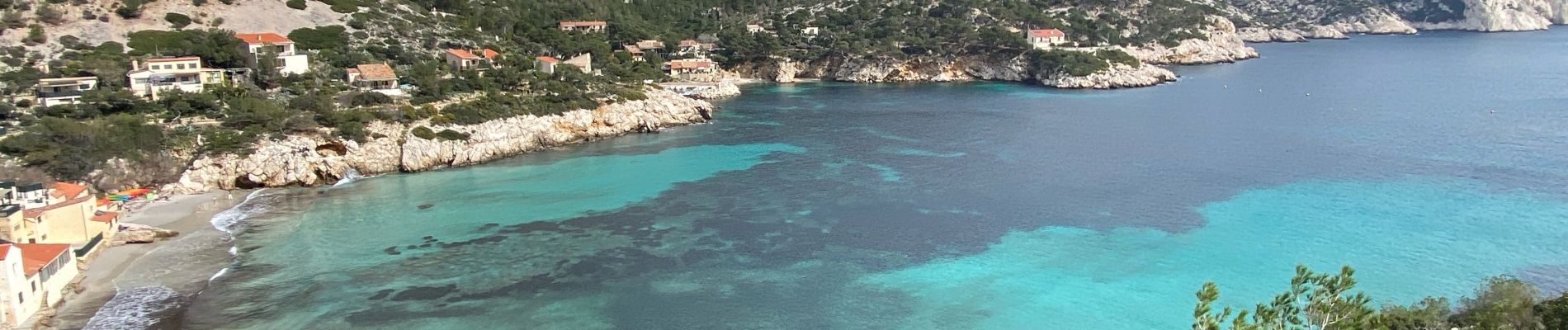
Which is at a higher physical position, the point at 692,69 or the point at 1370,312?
the point at 692,69

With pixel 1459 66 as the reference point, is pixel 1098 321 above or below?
below

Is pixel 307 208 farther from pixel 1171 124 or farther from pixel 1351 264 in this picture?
pixel 1171 124

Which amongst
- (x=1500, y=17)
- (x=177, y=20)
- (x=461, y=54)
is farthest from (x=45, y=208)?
(x=1500, y=17)

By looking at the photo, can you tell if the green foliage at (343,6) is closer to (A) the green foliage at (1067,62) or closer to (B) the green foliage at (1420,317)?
(A) the green foliage at (1067,62)

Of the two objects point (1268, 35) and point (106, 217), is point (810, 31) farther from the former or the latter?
point (106, 217)

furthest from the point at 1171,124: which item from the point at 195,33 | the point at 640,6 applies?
the point at 640,6

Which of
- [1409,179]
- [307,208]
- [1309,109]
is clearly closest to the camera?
[307,208]
